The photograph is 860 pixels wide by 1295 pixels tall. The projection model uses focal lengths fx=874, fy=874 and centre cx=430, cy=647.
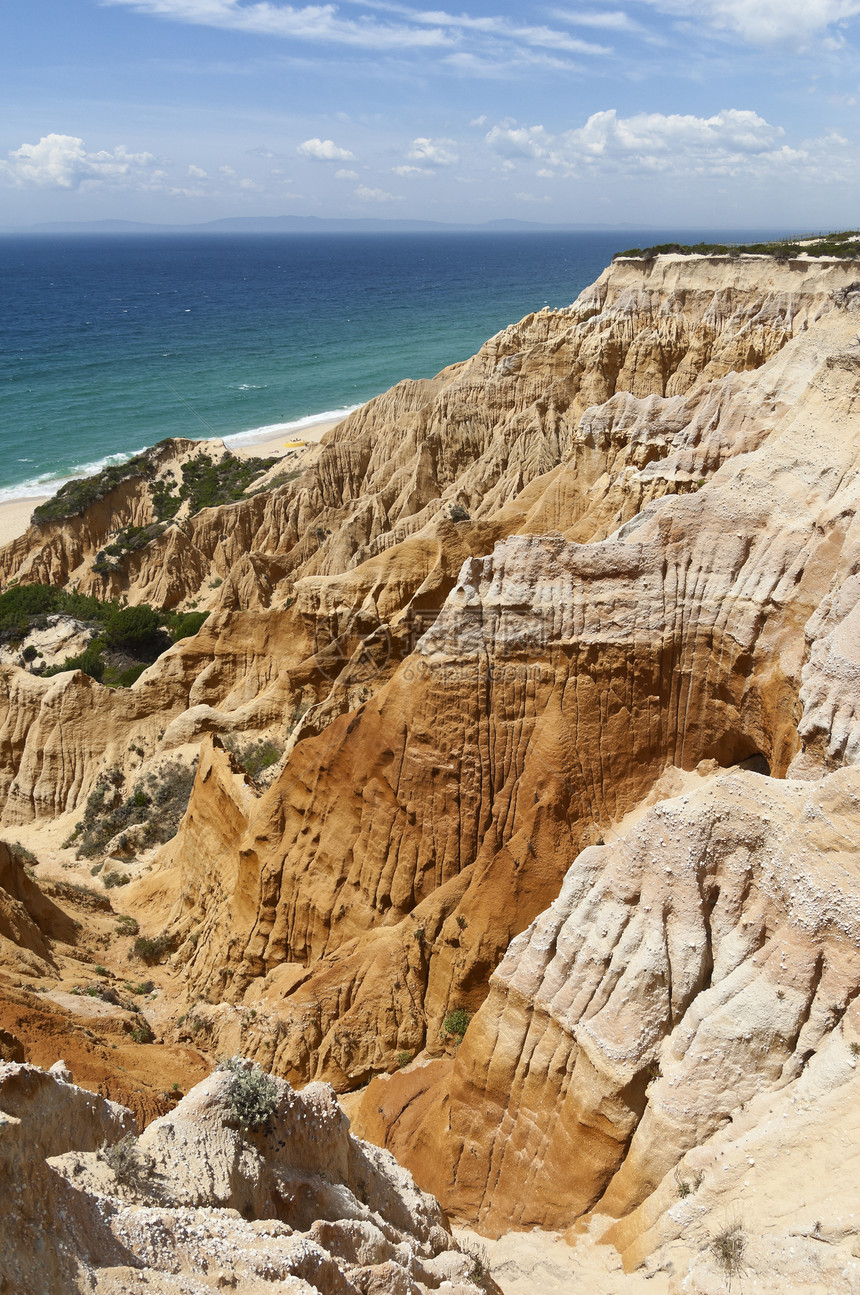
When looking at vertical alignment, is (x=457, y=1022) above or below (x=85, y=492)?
below

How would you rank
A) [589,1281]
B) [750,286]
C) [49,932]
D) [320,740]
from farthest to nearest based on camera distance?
[750,286] → [49,932] → [320,740] → [589,1281]

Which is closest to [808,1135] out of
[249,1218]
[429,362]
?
[249,1218]

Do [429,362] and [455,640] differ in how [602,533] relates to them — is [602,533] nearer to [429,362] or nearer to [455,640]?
[455,640]

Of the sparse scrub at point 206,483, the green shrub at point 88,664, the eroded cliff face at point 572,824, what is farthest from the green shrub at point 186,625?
the sparse scrub at point 206,483

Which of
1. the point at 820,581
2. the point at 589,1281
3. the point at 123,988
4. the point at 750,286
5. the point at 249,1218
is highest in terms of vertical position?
the point at 750,286

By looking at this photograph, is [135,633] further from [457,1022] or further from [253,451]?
[253,451]

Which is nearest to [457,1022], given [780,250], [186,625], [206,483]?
[186,625]

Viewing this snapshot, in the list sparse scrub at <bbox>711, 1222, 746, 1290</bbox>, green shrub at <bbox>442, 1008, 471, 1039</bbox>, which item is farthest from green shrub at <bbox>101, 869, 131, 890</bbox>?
sparse scrub at <bbox>711, 1222, 746, 1290</bbox>
